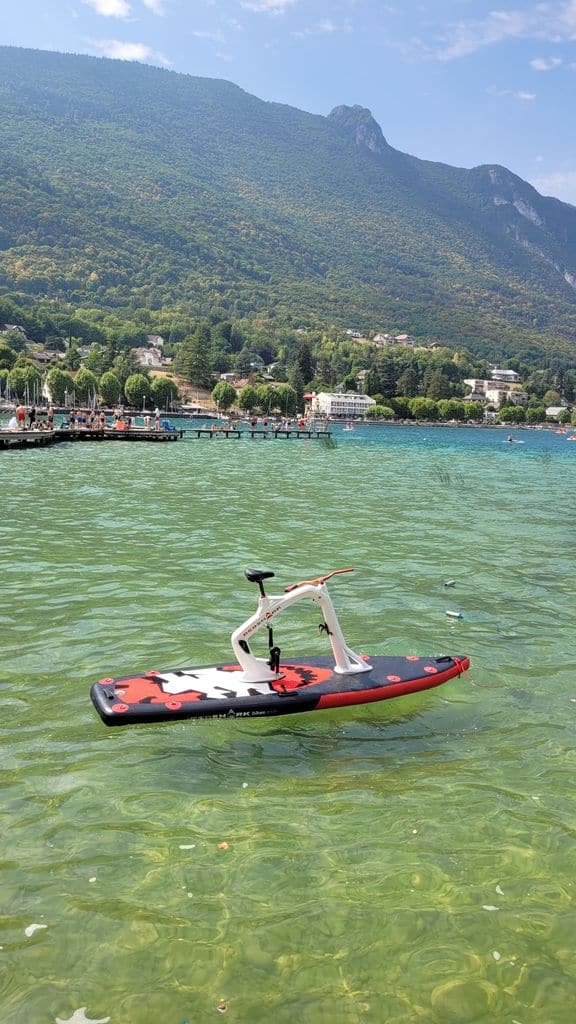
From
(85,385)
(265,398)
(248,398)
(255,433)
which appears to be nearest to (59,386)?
(85,385)

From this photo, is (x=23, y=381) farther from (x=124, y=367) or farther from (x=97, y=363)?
(x=97, y=363)

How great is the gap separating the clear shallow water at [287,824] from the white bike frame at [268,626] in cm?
61

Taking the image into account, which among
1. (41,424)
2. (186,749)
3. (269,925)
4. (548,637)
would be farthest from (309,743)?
(41,424)

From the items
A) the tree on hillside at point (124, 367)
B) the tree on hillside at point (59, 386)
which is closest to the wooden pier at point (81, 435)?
the tree on hillside at point (59, 386)

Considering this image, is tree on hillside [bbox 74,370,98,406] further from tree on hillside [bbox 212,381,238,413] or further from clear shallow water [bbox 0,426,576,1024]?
clear shallow water [bbox 0,426,576,1024]

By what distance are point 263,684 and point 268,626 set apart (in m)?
0.70

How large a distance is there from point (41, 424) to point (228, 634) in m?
55.5

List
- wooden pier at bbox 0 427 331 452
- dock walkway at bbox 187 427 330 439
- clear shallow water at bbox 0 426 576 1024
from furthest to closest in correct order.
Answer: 1. dock walkway at bbox 187 427 330 439
2. wooden pier at bbox 0 427 331 452
3. clear shallow water at bbox 0 426 576 1024

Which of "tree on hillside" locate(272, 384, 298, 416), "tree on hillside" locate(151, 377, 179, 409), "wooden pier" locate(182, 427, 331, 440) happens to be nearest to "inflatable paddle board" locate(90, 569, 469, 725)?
"wooden pier" locate(182, 427, 331, 440)

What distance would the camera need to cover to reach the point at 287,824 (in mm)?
6406

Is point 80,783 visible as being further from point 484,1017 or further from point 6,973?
point 484,1017

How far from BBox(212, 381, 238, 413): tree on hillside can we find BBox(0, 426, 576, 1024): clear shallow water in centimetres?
17566

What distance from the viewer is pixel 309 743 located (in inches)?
318

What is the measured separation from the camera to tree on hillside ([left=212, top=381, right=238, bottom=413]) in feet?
616
